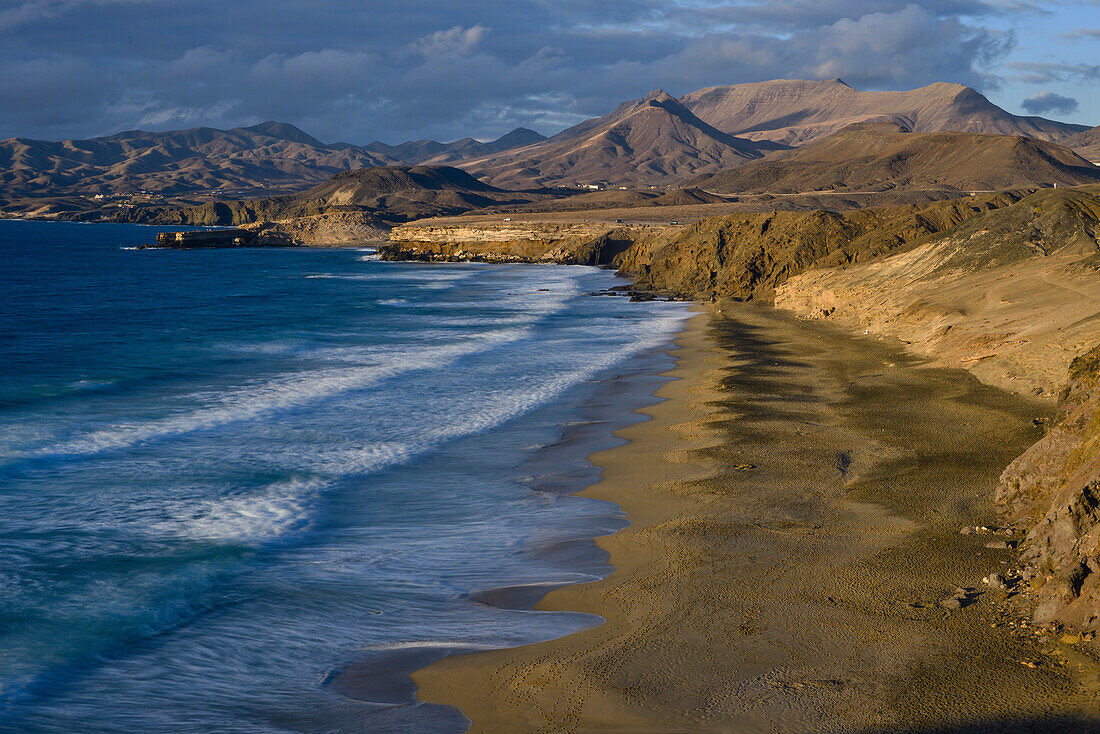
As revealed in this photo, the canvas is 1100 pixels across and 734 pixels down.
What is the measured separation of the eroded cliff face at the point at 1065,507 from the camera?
7651mm

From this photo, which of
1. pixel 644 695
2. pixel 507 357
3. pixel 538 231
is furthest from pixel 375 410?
pixel 538 231

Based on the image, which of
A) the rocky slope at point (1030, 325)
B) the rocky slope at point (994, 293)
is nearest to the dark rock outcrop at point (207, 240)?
the rocky slope at point (1030, 325)

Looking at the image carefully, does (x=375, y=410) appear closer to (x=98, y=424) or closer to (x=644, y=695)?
(x=98, y=424)

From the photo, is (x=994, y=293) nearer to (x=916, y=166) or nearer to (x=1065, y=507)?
(x=1065, y=507)

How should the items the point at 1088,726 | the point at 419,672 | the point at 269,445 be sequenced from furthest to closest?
the point at 269,445 → the point at 419,672 → the point at 1088,726

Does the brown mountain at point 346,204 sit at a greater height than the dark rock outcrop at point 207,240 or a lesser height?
greater

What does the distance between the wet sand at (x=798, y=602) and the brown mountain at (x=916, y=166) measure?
12552 centimetres

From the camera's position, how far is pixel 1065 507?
829 cm

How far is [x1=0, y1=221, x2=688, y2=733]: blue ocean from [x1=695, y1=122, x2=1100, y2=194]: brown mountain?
120 m

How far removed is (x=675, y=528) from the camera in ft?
37.6

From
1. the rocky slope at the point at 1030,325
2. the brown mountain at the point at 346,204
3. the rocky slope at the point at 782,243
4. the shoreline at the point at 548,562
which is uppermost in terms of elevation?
the brown mountain at the point at 346,204

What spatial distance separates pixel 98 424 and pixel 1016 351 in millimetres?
21262

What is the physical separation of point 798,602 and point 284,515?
784 centimetres

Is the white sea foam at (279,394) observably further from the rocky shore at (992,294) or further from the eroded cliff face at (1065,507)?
the eroded cliff face at (1065,507)
